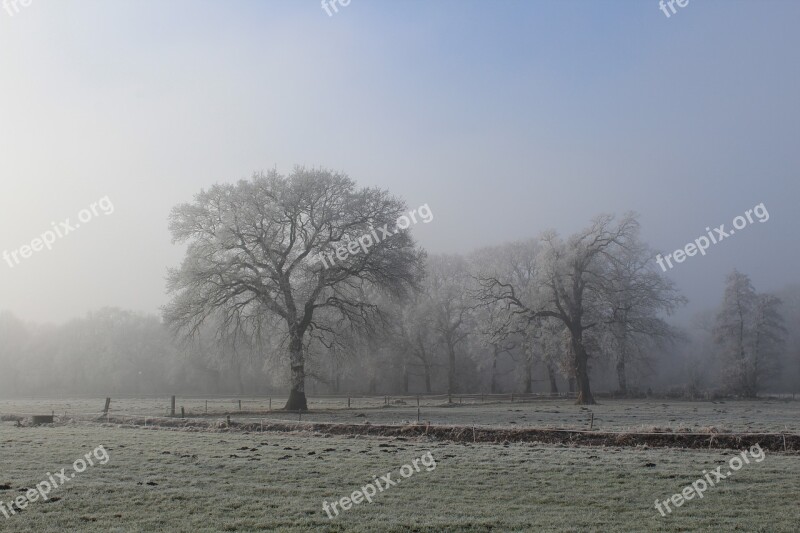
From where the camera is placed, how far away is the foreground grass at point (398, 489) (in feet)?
34.7

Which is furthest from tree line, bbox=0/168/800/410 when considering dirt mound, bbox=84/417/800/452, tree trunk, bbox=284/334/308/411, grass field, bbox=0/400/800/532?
grass field, bbox=0/400/800/532

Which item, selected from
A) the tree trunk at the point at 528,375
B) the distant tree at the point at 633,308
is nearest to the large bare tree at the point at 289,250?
the distant tree at the point at 633,308

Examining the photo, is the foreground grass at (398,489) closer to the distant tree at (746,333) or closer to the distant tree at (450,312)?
the distant tree at (746,333)

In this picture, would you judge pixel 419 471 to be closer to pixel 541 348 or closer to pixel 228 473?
pixel 228 473

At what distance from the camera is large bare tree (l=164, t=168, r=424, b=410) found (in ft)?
133

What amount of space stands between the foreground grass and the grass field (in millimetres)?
34

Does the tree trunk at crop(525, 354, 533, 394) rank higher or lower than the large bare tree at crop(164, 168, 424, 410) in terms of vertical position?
lower

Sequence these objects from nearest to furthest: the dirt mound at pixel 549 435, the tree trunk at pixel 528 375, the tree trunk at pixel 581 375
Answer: the dirt mound at pixel 549 435, the tree trunk at pixel 581 375, the tree trunk at pixel 528 375

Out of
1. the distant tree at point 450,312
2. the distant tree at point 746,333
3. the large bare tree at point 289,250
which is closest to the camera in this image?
the large bare tree at point 289,250

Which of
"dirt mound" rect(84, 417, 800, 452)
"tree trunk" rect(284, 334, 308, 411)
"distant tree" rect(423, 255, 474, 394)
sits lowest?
"dirt mound" rect(84, 417, 800, 452)

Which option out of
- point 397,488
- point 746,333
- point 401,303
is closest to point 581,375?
point 401,303

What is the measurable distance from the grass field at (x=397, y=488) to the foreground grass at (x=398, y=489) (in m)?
0.03

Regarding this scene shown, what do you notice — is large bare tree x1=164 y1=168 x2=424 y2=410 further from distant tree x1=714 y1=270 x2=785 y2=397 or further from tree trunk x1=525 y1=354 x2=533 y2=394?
distant tree x1=714 y1=270 x2=785 y2=397

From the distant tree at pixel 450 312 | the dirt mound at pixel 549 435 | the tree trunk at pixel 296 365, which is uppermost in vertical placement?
the distant tree at pixel 450 312
